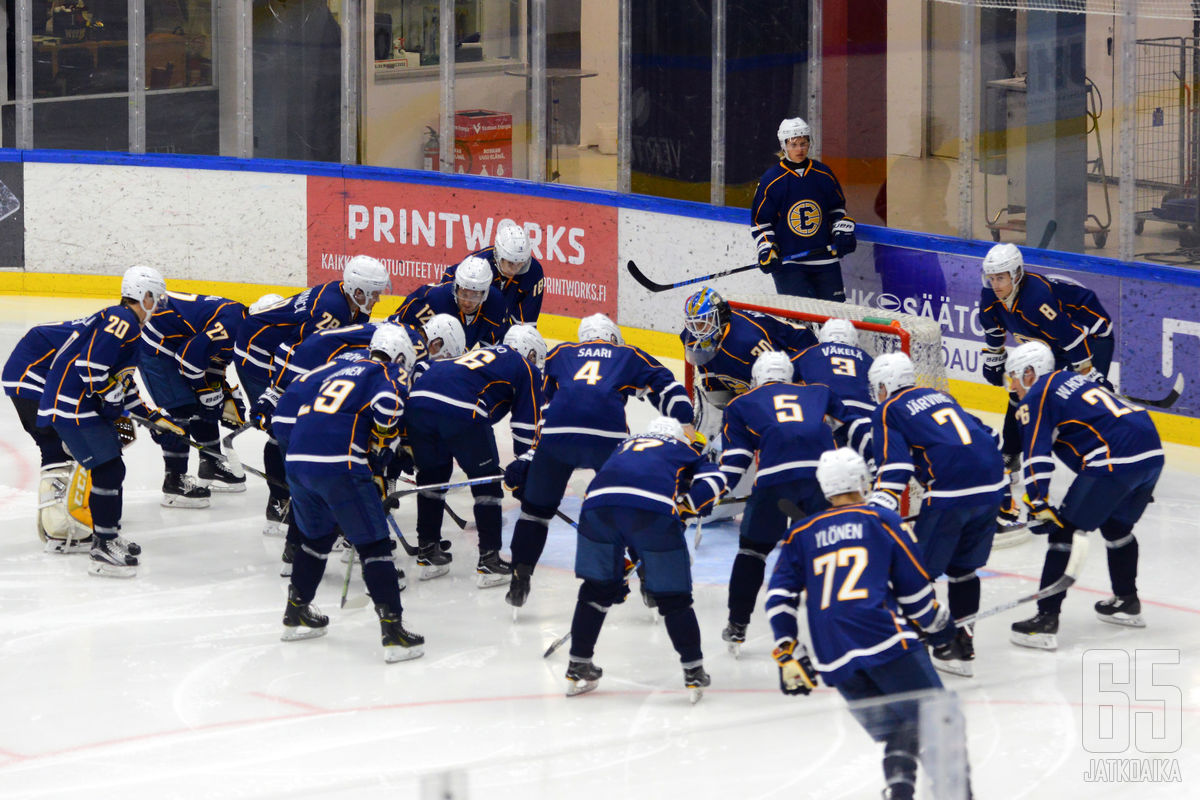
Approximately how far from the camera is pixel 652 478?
5.08 m

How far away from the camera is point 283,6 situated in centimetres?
A: 1173

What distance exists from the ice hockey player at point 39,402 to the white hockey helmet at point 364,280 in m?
1.14

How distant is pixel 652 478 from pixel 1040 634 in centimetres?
157

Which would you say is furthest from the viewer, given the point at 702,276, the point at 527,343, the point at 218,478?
the point at 702,276

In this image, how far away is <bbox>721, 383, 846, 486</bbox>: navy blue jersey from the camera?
17.9 feet

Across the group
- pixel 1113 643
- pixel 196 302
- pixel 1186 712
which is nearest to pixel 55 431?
pixel 196 302

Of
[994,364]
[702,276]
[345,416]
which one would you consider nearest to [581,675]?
[345,416]

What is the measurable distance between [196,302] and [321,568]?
2067mm

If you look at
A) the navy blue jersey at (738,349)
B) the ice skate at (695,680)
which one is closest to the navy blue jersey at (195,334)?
the navy blue jersey at (738,349)

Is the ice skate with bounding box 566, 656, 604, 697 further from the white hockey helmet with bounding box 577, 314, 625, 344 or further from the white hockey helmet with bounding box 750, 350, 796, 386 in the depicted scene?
the white hockey helmet with bounding box 577, 314, 625, 344

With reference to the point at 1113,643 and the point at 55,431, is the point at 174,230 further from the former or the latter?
the point at 1113,643

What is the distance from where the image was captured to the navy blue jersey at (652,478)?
16.6ft

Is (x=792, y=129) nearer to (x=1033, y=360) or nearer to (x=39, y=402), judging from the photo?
(x=1033, y=360)

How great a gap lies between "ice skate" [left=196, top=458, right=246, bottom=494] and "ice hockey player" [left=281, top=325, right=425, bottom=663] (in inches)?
81.0
